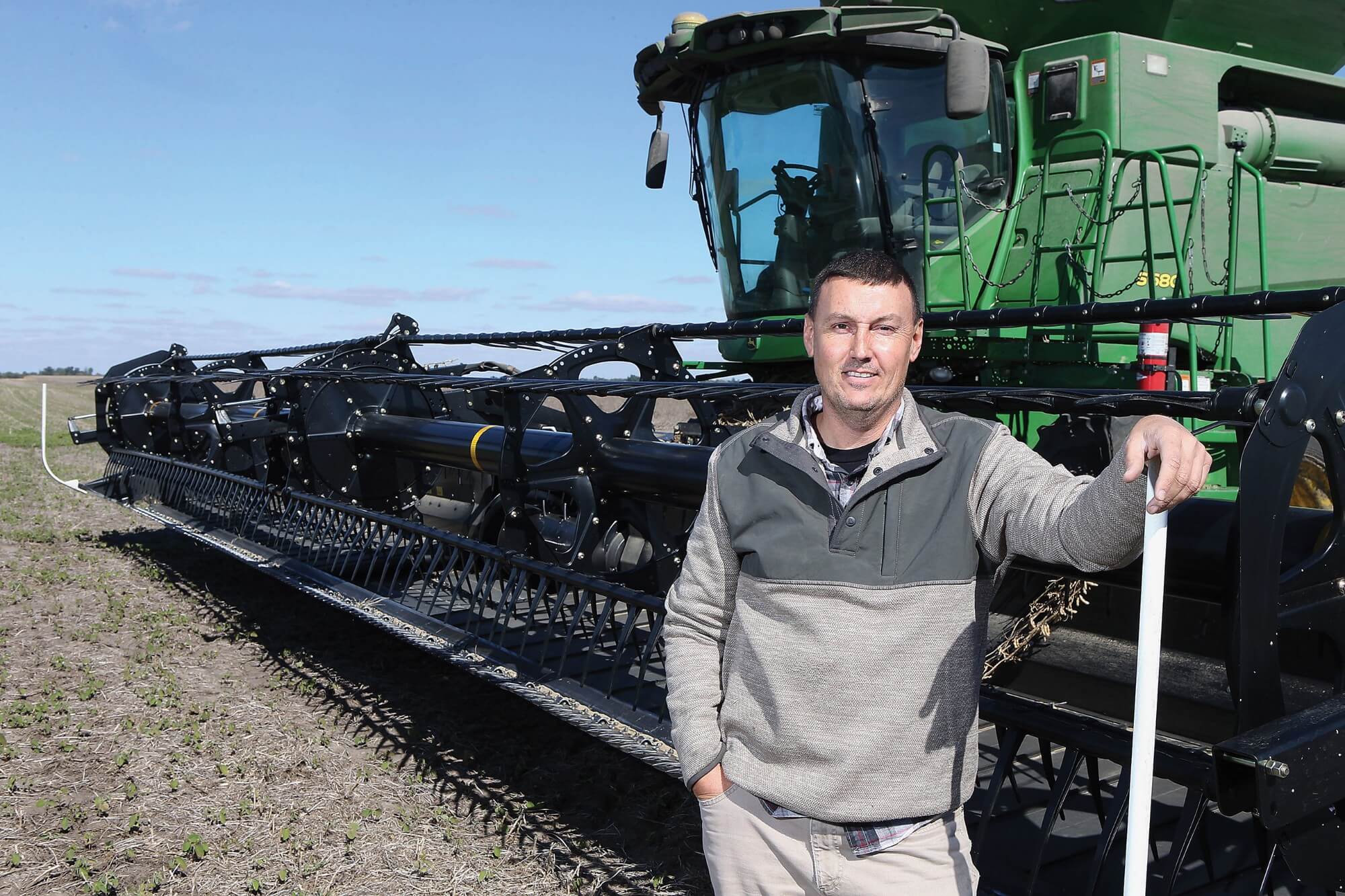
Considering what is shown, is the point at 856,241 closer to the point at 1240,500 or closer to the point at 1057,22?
the point at 1057,22

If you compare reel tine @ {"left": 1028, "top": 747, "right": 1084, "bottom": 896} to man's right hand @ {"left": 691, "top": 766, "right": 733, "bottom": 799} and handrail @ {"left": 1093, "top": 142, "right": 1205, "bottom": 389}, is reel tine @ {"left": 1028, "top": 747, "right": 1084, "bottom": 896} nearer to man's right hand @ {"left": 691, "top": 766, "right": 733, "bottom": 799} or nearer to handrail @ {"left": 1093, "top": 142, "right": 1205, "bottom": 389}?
man's right hand @ {"left": 691, "top": 766, "right": 733, "bottom": 799}

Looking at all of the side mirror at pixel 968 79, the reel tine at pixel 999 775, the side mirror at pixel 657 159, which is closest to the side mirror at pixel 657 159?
the side mirror at pixel 657 159

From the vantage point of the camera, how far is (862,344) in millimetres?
1561

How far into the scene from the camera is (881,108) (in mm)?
5051

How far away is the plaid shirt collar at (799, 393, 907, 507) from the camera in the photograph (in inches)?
62.4

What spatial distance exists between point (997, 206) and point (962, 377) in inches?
35.4

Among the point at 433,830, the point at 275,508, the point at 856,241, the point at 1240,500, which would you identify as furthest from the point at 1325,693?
the point at 275,508

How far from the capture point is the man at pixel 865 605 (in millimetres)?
1532

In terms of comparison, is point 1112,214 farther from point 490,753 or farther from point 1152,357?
point 490,753

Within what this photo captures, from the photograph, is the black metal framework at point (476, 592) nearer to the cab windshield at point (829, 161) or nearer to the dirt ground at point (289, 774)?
the dirt ground at point (289, 774)

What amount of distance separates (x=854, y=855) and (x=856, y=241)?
13.1ft

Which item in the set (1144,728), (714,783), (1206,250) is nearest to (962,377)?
(1206,250)

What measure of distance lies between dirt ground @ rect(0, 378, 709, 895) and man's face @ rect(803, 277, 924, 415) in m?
1.98

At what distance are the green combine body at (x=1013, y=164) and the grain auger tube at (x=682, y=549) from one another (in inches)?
40.8
